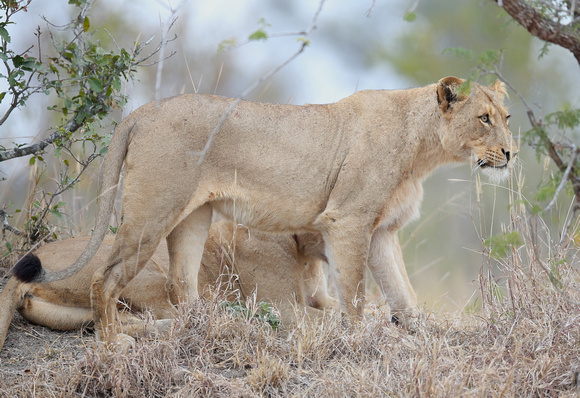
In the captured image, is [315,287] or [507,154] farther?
[315,287]

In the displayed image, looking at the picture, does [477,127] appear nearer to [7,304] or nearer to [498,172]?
[498,172]

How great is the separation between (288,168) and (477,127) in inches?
45.7

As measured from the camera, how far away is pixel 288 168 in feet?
14.1

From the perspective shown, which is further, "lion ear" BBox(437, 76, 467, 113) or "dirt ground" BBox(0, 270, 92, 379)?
"lion ear" BBox(437, 76, 467, 113)

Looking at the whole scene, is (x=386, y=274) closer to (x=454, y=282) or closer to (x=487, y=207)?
(x=454, y=282)

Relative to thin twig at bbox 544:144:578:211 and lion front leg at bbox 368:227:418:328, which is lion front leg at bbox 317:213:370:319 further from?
thin twig at bbox 544:144:578:211

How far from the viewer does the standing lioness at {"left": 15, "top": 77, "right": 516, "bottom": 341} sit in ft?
12.9

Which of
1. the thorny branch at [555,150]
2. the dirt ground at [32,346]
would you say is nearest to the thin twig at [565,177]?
the thorny branch at [555,150]

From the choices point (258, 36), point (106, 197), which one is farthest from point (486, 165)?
point (258, 36)

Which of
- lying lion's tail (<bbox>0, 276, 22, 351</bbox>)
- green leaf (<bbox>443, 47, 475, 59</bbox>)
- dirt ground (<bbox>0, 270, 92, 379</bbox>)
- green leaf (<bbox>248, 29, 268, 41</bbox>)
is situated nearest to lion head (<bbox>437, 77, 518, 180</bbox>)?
green leaf (<bbox>443, 47, 475, 59</bbox>)

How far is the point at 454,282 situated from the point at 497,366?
7.24 m

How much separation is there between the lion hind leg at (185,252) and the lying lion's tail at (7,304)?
0.87m

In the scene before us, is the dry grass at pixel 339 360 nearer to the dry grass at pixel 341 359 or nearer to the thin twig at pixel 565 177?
the dry grass at pixel 341 359

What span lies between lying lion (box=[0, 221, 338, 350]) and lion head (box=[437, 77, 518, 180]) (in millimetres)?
1092
